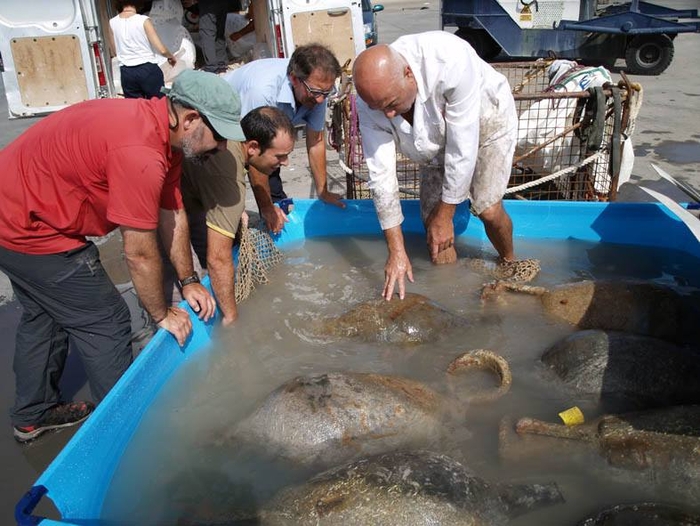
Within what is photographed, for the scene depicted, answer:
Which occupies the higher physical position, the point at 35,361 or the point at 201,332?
the point at 35,361

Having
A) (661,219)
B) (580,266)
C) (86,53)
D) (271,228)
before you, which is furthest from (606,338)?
(86,53)

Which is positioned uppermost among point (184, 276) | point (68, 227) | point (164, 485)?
point (68, 227)

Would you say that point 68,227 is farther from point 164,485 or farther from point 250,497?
point 250,497

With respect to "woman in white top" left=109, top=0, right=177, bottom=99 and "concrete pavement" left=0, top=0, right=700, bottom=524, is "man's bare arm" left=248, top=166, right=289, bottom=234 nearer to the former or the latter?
"concrete pavement" left=0, top=0, right=700, bottom=524

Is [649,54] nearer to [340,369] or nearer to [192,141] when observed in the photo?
Answer: [340,369]

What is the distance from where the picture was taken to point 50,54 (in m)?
7.27

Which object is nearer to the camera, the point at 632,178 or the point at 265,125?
the point at 265,125

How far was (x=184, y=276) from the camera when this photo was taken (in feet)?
11.7

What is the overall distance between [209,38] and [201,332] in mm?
7028

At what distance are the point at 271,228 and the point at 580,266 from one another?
8.05 ft

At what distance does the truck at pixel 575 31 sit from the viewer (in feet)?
33.1

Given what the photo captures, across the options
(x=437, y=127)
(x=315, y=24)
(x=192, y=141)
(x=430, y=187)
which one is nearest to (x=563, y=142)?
(x=430, y=187)

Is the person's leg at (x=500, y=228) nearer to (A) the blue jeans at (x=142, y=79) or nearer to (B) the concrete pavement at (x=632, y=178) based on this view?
(B) the concrete pavement at (x=632, y=178)

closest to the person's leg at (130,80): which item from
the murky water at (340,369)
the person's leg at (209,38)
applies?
the person's leg at (209,38)
